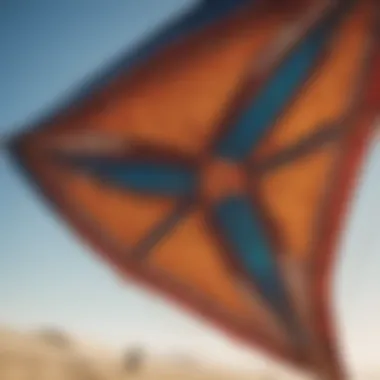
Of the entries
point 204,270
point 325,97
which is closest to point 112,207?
point 204,270

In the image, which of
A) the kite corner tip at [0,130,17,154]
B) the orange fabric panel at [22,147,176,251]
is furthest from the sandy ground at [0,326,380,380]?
the kite corner tip at [0,130,17,154]

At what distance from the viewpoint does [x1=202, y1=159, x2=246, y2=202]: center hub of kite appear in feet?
3.82

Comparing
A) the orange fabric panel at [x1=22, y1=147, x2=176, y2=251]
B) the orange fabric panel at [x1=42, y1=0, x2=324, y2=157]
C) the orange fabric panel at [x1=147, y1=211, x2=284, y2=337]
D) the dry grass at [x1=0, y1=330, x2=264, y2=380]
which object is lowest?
the dry grass at [x1=0, y1=330, x2=264, y2=380]

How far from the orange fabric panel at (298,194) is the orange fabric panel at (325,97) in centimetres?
3

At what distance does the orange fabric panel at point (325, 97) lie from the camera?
3.85 feet

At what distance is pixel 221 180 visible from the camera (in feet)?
3.82

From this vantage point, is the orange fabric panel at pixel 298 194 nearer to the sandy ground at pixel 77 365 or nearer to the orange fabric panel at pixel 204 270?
the orange fabric panel at pixel 204 270

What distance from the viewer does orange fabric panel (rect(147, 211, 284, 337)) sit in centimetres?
112

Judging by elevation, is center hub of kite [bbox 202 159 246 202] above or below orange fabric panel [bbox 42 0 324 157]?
below

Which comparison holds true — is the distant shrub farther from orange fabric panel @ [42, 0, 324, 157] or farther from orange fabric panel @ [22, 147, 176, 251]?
orange fabric panel @ [42, 0, 324, 157]

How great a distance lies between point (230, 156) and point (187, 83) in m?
0.12

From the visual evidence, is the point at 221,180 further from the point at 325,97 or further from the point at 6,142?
the point at 6,142

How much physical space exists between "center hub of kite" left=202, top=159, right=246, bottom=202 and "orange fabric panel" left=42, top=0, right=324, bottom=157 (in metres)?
0.06

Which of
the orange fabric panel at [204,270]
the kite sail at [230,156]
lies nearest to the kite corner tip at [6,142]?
the kite sail at [230,156]
